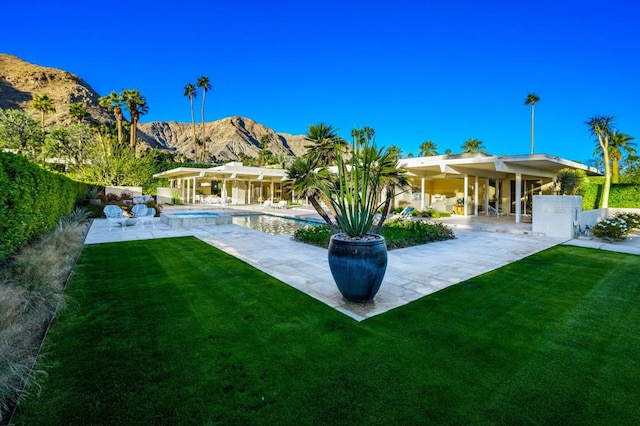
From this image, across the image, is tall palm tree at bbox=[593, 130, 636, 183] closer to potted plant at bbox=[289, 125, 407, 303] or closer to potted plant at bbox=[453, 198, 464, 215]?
potted plant at bbox=[453, 198, 464, 215]

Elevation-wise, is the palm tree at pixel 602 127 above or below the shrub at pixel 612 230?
above

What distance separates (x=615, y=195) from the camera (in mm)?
16906

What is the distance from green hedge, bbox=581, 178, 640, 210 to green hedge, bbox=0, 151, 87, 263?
72.1ft

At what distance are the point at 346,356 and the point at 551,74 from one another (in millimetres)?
37983

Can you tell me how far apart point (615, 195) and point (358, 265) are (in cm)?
2045

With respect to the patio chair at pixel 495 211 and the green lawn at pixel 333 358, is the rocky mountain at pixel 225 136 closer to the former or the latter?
the patio chair at pixel 495 211

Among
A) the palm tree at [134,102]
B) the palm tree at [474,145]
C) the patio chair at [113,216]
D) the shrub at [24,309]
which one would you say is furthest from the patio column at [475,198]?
the palm tree at [134,102]

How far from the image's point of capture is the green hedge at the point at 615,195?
16.4 m

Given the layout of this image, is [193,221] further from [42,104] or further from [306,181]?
[42,104]

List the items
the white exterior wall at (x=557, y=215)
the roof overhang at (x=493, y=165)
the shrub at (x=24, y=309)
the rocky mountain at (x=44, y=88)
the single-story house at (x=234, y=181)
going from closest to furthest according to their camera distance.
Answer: the shrub at (x=24, y=309)
the white exterior wall at (x=557, y=215)
the roof overhang at (x=493, y=165)
the single-story house at (x=234, y=181)
the rocky mountain at (x=44, y=88)

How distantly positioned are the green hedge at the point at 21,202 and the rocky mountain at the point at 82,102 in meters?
52.9

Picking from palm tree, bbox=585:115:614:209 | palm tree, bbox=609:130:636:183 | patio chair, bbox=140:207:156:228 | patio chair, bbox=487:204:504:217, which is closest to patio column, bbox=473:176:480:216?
patio chair, bbox=487:204:504:217

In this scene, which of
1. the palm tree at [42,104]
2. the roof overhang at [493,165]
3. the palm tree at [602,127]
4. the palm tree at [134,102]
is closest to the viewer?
the roof overhang at [493,165]

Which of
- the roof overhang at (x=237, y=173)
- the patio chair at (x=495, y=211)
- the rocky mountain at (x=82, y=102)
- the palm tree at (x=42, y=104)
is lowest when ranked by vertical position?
the patio chair at (x=495, y=211)
